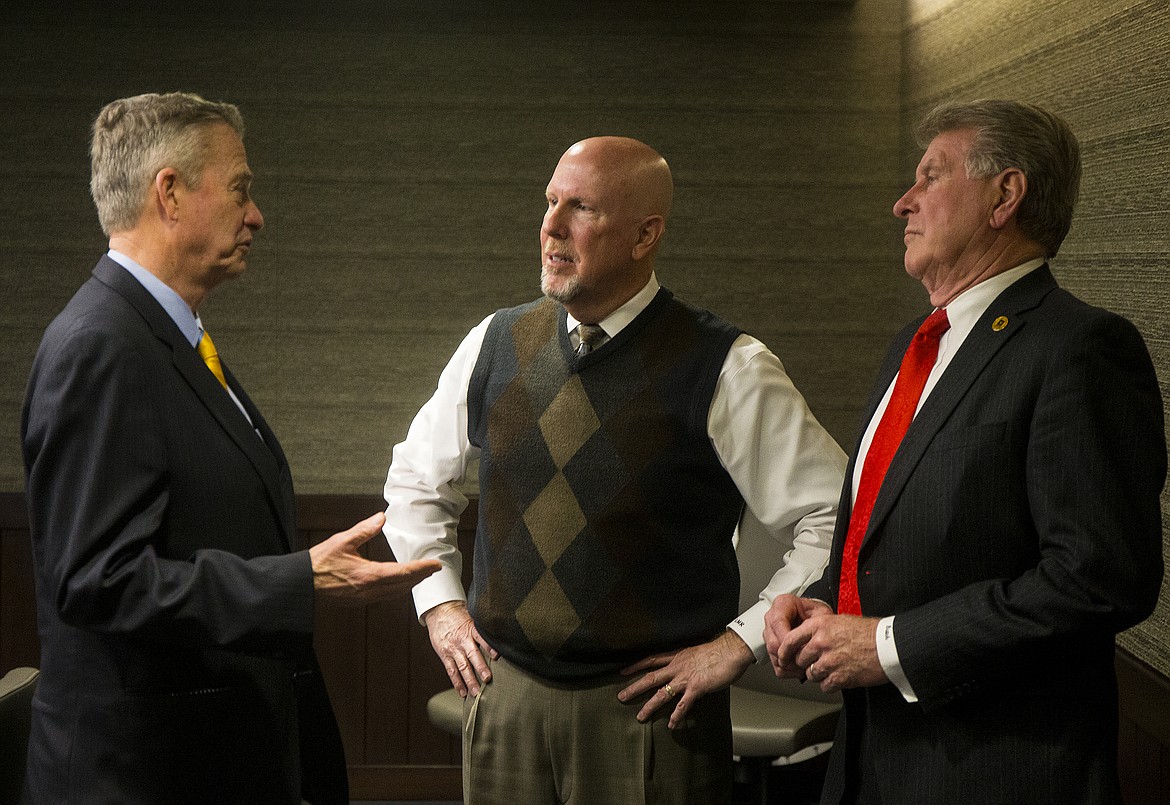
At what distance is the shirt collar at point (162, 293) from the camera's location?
1.65 metres

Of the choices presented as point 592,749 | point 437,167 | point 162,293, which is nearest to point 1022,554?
point 592,749

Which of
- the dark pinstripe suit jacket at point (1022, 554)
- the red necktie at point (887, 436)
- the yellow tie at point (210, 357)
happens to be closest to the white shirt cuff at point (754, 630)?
the red necktie at point (887, 436)

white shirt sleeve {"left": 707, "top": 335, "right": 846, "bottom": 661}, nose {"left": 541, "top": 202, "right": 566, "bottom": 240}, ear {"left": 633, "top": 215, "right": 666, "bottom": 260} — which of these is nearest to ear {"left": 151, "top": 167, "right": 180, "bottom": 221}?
nose {"left": 541, "top": 202, "right": 566, "bottom": 240}

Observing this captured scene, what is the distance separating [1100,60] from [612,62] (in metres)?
1.71

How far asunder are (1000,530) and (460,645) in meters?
1.01

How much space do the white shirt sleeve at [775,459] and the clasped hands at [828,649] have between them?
1.11ft

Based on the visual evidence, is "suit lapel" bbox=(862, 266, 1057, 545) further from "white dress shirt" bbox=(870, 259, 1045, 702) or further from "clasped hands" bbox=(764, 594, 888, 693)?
"clasped hands" bbox=(764, 594, 888, 693)

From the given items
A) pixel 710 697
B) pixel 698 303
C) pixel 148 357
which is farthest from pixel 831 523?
pixel 698 303

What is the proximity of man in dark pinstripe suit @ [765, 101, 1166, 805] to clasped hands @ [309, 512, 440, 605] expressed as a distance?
0.52 m

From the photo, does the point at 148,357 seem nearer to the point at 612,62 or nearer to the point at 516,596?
the point at 516,596

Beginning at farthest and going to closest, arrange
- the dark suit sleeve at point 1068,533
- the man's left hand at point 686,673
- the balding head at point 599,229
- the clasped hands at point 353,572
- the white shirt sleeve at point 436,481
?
the white shirt sleeve at point 436,481 → the balding head at point 599,229 → the man's left hand at point 686,673 → the clasped hands at point 353,572 → the dark suit sleeve at point 1068,533

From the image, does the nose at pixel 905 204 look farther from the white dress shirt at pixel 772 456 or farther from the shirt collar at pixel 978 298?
the white dress shirt at pixel 772 456

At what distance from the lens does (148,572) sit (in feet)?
4.82

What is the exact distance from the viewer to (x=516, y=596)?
6.74ft
